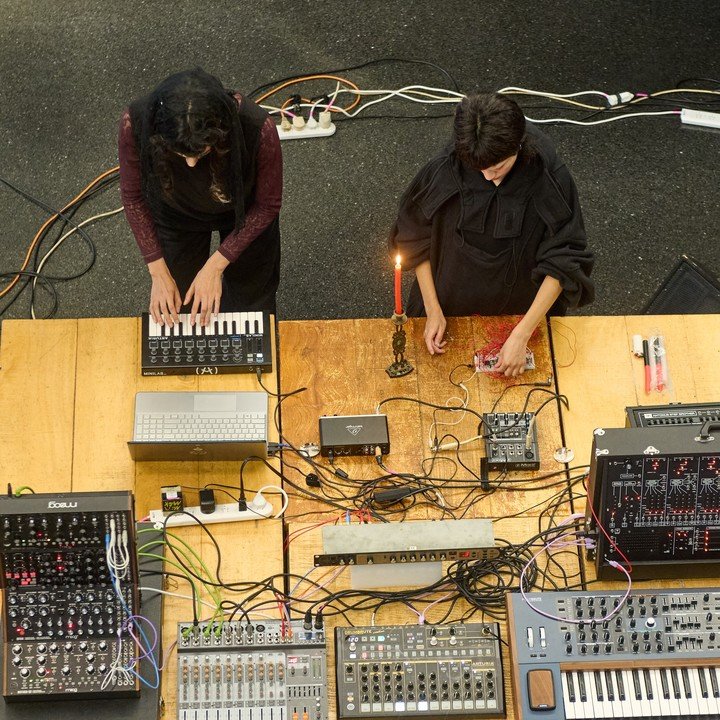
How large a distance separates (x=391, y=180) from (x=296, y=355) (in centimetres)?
174

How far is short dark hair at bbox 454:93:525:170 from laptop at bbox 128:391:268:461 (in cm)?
84

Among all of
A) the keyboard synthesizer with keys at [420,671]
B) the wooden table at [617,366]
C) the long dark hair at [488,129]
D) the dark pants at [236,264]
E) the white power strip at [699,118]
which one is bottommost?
the keyboard synthesizer with keys at [420,671]

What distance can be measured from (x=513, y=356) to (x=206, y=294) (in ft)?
2.91

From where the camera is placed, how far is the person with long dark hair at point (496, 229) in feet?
8.91

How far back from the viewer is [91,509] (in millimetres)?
2404

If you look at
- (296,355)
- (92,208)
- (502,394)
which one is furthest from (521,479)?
(92,208)

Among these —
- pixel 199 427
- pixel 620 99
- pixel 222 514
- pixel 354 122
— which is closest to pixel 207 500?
pixel 222 514

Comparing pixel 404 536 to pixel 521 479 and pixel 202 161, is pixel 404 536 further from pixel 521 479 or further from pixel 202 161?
pixel 202 161

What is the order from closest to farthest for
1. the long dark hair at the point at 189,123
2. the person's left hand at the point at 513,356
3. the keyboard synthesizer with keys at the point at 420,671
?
the keyboard synthesizer with keys at the point at 420,671 < the long dark hair at the point at 189,123 < the person's left hand at the point at 513,356

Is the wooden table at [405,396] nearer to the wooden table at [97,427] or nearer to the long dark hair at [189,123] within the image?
the wooden table at [97,427]

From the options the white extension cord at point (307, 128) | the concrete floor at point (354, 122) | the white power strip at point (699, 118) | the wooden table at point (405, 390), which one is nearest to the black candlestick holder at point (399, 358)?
the wooden table at point (405, 390)

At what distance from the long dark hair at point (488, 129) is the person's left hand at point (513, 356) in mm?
523

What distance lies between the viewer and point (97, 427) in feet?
9.59

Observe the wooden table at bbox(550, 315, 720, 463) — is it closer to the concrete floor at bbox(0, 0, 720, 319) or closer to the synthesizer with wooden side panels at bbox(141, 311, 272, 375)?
the synthesizer with wooden side panels at bbox(141, 311, 272, 375)
